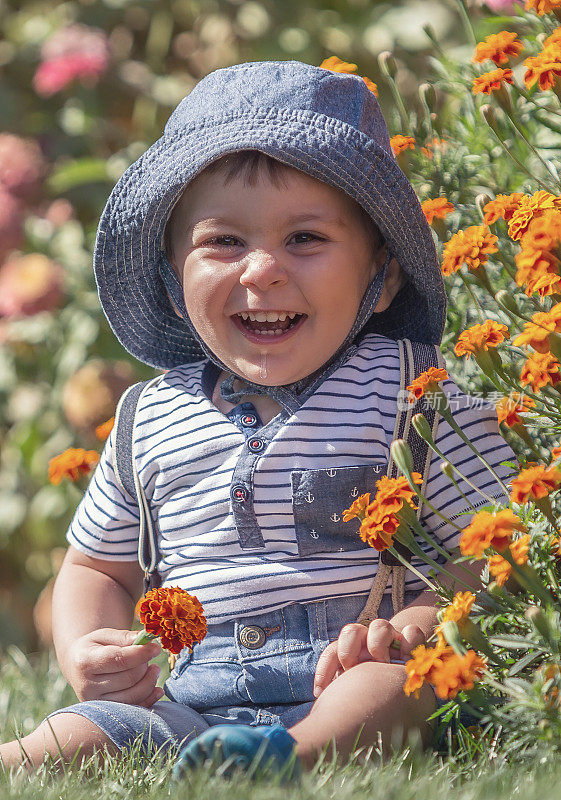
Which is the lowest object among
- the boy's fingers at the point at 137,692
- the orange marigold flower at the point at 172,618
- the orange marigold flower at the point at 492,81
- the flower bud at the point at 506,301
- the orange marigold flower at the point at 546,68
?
the boy's fingers at the point at 137,692

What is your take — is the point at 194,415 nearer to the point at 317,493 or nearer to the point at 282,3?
the point at 317,493

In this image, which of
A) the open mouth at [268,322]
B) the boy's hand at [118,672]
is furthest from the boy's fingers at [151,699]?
the open mouth at [268,322]

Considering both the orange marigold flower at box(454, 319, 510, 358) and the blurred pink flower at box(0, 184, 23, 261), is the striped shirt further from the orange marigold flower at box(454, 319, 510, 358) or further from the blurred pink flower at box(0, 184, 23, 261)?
the blurred pink flower at box(0, 184, 23, 261)

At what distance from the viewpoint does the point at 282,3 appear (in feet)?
13.1

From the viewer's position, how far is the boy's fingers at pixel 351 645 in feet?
5.08

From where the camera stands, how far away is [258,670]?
5.58 feet

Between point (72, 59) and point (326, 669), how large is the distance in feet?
9.24

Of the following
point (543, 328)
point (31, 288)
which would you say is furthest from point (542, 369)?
point (31, 288)

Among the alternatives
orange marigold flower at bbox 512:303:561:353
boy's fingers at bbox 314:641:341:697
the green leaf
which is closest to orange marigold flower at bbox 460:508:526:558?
the green leaf

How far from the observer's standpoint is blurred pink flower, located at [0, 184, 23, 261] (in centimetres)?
372

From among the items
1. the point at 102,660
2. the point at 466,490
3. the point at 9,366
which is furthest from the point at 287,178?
the point at 9,366

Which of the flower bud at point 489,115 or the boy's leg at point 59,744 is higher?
the flower bud at point 489,115

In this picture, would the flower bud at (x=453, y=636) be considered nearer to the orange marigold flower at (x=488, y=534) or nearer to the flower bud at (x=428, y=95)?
the orange marigold flower at (x=488, y=534)

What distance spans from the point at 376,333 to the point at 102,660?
0.79 metres
